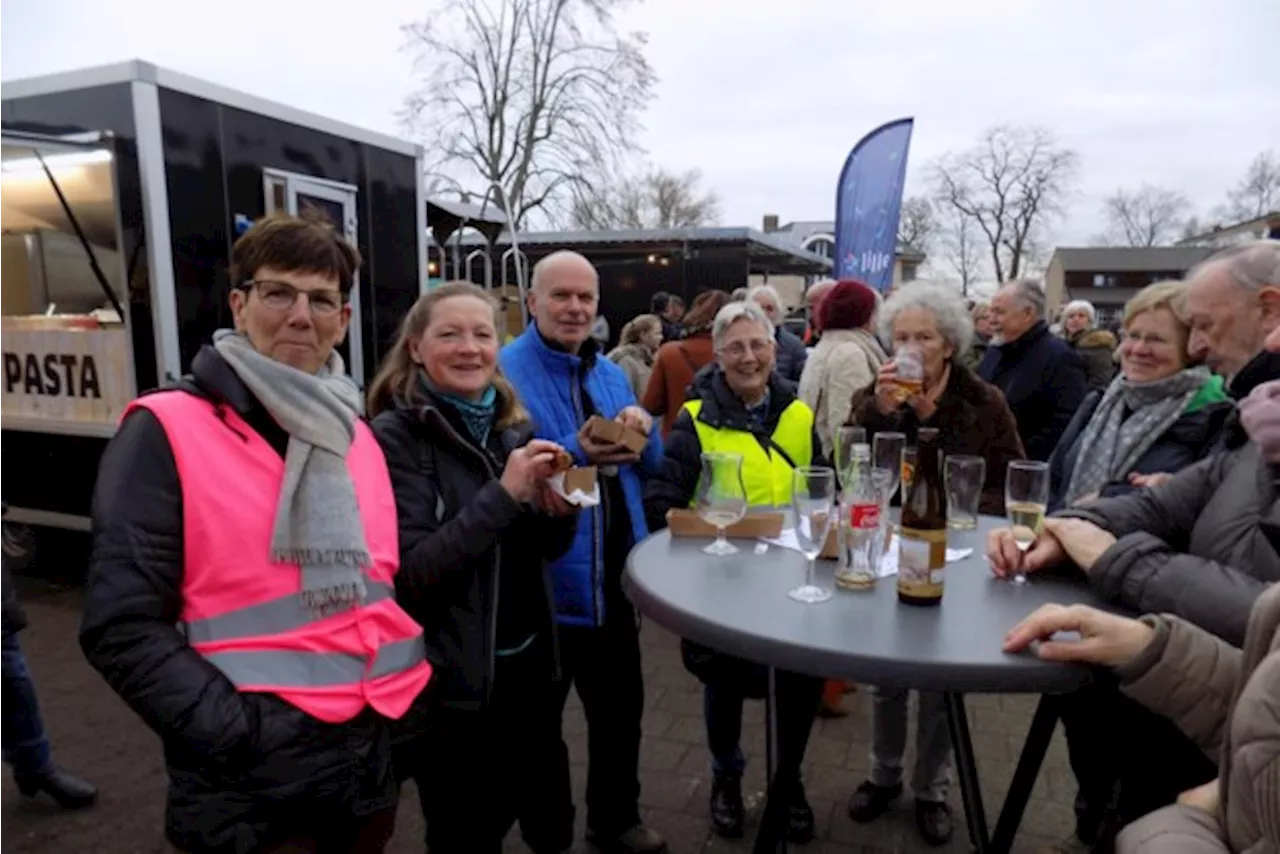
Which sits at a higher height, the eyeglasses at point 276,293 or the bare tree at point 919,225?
the bare tree at point 919,225

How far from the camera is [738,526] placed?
222 centimetres

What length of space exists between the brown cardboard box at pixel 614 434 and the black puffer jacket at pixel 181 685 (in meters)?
0.89

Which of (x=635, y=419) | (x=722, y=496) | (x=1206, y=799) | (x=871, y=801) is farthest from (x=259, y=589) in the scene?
(x=871, y=801)

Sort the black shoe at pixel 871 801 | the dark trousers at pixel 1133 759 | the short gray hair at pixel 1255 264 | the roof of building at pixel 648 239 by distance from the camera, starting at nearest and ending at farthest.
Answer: the dark trousers at pixel 1133 759, the short gray hair at pixel 1255 264, the black shoe at pixel 871 801, the roof of building at pixel 648 239

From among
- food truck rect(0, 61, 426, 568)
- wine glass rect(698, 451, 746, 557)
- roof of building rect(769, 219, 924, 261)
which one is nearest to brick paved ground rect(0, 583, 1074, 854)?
food truck rect(0, 61, 426, 568)

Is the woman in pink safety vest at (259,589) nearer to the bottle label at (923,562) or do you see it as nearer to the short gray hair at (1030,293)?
the bottle label at (923,562)

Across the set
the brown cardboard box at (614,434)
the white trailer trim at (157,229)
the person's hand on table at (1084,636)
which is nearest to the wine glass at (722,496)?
the brown cardboard box at (614,434)

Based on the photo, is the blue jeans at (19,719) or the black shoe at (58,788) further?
the black shoe at (58,788)

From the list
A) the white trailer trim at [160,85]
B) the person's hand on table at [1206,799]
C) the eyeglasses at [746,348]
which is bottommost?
the person's hand on table at [1206,799]

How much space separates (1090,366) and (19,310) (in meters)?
8.37

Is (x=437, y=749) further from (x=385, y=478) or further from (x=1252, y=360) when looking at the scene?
(x=1252, y=360)

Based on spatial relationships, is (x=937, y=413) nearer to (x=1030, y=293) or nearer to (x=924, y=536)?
Answer: (x=924, y=536)

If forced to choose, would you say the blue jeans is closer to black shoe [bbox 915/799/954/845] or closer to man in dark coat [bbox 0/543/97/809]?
man in dark coat [bbox 0/543/97/809]

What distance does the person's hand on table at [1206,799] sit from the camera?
1342 mm
